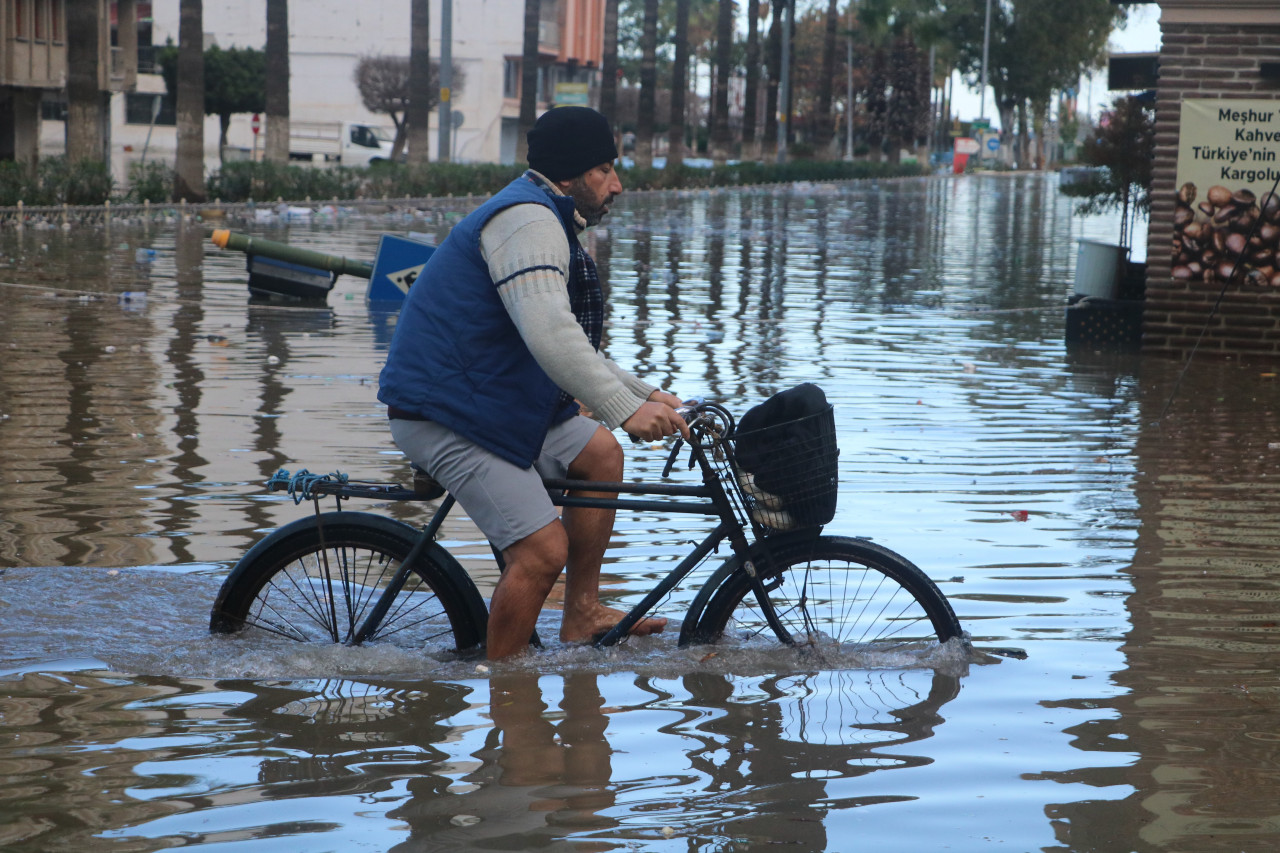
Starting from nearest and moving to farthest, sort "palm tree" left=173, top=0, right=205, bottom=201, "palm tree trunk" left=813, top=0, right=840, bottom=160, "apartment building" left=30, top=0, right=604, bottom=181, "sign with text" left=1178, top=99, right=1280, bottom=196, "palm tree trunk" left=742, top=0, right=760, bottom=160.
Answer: "sign with text" left=1178, top=99, right=1280, bottom=196
"palm tree" left=173, top=0, right=205, bottom=201
"palm tree trunk" left=742, top=0, right=760, bottom=160
"palm tree trunk" left=813, top=0, right=840, bottom=160
"apartment building" left=30, top=0, right=604, bottom=181

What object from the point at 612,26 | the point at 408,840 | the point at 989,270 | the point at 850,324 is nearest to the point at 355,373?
the point at 850,324

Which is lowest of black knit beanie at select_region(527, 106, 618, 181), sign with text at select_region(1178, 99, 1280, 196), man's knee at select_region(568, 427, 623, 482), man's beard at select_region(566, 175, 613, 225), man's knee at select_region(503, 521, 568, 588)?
man's knee at select_region(503, 521, 568, 588)

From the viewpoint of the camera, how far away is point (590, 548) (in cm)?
514

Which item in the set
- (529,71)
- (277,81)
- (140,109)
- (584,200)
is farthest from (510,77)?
(584,200)

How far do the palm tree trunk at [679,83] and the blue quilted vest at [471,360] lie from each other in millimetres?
51035

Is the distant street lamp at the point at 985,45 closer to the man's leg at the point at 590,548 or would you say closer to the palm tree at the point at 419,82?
the palm tree at the point at 419,82

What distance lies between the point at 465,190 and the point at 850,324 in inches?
1090

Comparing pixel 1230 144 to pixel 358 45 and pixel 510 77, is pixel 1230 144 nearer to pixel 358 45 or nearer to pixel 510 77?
pixel 358 45

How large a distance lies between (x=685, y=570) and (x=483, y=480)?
0.71 meters

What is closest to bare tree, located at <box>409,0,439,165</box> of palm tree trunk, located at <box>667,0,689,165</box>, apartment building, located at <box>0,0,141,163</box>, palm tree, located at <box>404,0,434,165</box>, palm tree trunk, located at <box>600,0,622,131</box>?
palm tree, located at <box>404,0,434,165</box>

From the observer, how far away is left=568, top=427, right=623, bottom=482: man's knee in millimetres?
4941

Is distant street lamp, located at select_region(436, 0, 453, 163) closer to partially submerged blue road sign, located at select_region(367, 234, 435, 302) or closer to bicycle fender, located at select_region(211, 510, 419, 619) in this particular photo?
partially submerged blue road sign, located at select_region(367, 234, 435, 302)

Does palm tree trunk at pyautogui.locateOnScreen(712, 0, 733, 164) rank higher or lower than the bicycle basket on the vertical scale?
higher

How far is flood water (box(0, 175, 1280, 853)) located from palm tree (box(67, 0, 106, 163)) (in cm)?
2131
